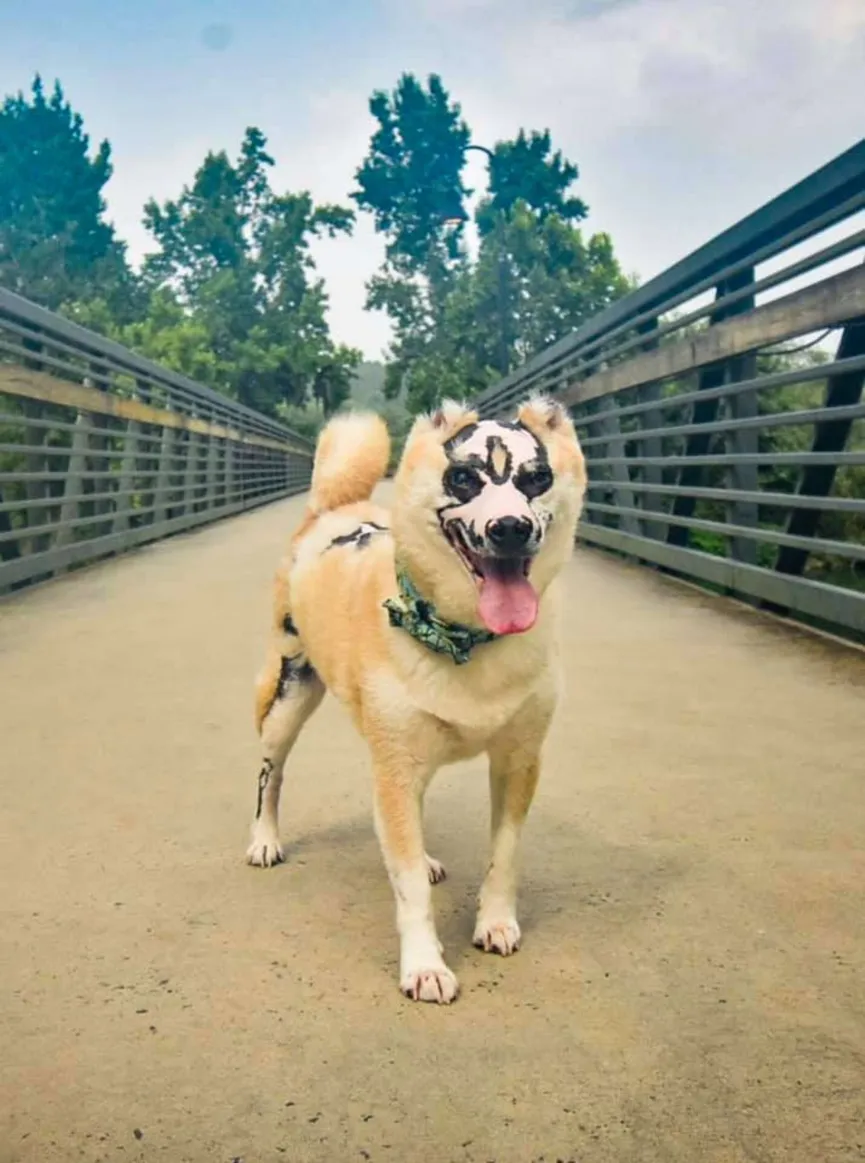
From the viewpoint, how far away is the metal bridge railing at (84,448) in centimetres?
829

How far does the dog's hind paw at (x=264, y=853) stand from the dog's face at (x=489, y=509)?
99cm

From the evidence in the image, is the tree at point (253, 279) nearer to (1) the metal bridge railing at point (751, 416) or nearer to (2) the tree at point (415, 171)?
(2) the tree at point (415, 171)

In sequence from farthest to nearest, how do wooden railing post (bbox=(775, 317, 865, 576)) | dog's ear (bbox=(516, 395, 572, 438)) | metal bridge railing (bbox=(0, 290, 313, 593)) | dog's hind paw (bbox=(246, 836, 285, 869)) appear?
metal bridge railing (bbox=(0, 290, 313, 593)) → wooden railing post (bbox=(775, 317, 865, 576)) → dog's hind paw (bbox=(246, 836, 285, 869)) → dog's ear (bbox=(516, 395, 572, 438))

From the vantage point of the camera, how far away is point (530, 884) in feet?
9.56

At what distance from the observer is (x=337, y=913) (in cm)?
276

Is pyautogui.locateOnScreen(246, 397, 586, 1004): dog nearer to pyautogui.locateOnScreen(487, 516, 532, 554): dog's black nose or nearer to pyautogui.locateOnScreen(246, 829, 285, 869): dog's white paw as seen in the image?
pyautogui.locateOnScreen(487, 516, 532, 554): dog's black nose

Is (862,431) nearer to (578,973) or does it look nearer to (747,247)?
(747,247)

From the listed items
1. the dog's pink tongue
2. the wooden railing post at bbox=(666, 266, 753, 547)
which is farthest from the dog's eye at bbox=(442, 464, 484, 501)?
the wooden railing post at bbox=(666, 266, 753, 547)

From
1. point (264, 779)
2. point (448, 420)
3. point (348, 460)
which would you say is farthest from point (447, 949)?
point (348, 460)

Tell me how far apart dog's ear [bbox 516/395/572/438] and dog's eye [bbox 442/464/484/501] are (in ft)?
0.65

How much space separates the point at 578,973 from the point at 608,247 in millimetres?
43868

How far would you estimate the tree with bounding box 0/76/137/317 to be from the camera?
51.4 m

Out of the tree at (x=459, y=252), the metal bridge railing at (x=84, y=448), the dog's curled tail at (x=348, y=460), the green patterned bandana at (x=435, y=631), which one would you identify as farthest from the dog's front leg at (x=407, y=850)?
the tree at (x=459, y=252)

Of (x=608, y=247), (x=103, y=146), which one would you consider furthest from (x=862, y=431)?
(x=103, y=146)
